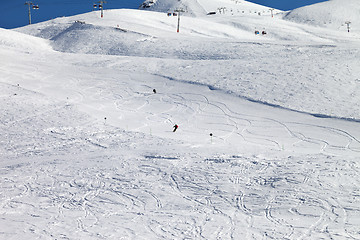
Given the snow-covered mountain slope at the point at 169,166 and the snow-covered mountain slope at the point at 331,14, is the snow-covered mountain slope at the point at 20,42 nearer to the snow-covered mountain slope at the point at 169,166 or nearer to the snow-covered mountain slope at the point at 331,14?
the snow-covered mountain slope at the point at 169,166

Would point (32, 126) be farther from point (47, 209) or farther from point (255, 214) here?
point (255, 214)

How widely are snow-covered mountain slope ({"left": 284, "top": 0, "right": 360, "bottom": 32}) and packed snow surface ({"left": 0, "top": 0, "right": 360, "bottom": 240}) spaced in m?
49.7

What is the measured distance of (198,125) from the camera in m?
23.5

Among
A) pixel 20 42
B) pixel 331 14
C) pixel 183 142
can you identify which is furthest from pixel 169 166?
pixel 331 14

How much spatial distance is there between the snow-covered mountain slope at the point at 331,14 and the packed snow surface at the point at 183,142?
49.7 meters

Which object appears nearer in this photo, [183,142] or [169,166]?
[169,166]

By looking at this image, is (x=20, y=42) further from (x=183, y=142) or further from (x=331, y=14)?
(x=331, y=14)

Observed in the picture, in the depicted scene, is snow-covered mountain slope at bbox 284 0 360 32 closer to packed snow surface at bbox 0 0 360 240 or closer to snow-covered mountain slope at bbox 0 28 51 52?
packed snow surface at bbox 0 0 360 240

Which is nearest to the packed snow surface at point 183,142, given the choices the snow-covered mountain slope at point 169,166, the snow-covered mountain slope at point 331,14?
the snow-covered mountain slope at point 169,166

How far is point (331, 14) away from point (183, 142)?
8061 cm

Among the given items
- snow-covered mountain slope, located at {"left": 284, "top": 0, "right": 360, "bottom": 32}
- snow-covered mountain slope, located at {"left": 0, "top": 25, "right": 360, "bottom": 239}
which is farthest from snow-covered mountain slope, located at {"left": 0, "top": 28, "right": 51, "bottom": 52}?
snow-covered mountain slope, located at {"left": 284, "top": 0, "right": 360, "bottom": 32}

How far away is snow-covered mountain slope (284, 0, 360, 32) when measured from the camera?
84.4 meters

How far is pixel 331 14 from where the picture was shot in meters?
89.7

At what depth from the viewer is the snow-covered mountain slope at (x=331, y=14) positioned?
277ft
